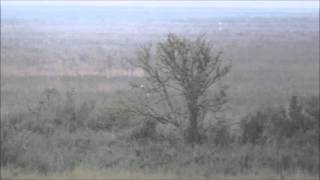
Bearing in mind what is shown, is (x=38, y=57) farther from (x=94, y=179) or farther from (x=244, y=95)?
(x=94, y=179)

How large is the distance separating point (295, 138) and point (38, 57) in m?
30.6

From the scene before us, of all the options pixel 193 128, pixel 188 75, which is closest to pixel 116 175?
pixel 193 128

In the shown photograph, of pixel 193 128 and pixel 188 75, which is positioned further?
pixel 188 75

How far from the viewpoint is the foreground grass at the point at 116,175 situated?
380 inches

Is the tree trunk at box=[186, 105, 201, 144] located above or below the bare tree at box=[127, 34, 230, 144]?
below

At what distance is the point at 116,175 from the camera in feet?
32.3

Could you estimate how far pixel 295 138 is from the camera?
11609mm

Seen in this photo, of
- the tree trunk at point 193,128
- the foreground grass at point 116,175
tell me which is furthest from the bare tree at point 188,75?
the foreground grass at point 116,175

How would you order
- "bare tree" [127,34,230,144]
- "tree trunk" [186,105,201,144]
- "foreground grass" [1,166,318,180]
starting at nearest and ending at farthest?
"foreground grass" [1,166,318,180] → "tree trunk" [186,105,201,144] → "bare tree" [127,34,230,144]

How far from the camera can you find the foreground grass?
964 cm

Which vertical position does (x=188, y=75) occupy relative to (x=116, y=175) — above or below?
above

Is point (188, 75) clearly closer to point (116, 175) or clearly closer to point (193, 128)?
point (193, 128)

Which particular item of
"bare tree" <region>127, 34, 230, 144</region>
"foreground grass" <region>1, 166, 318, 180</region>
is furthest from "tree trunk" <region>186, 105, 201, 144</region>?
"foreground grass" <region>1, 166, 318, 180</region>

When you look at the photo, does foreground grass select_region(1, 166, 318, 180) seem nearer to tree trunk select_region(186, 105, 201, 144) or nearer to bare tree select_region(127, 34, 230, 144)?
tree trunk select_region(186, 105, 201, 144)
